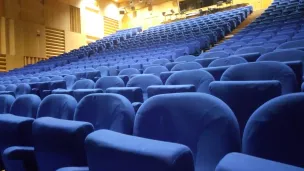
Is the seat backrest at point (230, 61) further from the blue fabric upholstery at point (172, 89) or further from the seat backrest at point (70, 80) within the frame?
the seat backrest at point (70, 80)

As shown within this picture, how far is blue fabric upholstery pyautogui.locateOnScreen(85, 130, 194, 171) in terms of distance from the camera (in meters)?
0.33

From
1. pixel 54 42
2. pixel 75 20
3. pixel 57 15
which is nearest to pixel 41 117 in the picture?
pixel 54 42

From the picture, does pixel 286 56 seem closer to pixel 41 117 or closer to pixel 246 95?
pixel 246 95

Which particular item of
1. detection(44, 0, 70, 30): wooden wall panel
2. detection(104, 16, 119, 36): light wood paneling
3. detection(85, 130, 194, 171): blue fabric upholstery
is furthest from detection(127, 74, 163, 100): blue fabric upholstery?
detection(104, 16, 119, 36): light wood paneling

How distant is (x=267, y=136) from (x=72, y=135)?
370mm

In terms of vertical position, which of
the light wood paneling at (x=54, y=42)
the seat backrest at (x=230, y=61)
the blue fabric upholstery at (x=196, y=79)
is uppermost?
the light wood paneling at (x=54, y=42)

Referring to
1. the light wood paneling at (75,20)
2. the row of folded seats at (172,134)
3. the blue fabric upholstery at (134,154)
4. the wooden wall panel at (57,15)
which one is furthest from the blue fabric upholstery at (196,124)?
the light wood paneling at (75,20)

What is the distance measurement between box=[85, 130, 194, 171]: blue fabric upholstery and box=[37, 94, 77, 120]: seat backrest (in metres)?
0.38

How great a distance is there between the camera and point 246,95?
0.65 m

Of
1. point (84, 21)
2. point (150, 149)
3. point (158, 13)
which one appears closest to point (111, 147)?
point (150, 149)

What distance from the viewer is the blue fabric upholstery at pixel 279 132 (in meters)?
0.39

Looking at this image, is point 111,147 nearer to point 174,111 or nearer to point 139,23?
point 174,111

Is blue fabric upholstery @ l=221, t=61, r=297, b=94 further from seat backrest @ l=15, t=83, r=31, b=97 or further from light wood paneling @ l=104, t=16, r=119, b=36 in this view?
light wood paneling @ l=104, t=16, r=119, b=36

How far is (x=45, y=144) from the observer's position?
1.95 feet
